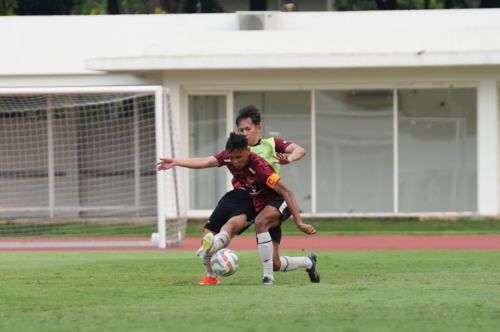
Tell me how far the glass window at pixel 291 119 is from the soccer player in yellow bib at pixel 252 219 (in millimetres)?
10568

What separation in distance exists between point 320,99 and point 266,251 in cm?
1143

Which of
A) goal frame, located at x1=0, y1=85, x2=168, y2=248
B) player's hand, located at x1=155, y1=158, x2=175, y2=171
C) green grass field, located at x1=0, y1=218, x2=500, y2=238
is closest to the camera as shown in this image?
player's hand, located at x1=155, y1=158, x2=175, y2=171

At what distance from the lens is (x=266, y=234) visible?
8.05 meters

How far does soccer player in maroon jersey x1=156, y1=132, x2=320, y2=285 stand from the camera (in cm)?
770

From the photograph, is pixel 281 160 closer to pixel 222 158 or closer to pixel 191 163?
pixel 222 158

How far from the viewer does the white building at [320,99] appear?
18.8 m

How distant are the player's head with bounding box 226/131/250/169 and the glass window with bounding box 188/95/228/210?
37.7ft

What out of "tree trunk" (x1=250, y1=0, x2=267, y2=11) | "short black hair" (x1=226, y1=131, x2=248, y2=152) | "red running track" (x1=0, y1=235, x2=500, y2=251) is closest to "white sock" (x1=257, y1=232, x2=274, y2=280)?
"short black hair" (x1=226, y1=131, x2=248, y2=152)

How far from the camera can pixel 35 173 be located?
2014cm

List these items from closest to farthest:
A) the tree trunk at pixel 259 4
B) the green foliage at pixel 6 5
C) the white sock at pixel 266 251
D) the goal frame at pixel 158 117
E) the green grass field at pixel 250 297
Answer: the green grass field at pixel 250 297 → the white sock at pixel 266 251 → the goal frame at pixel 158 117 → the green foliage at pixel 6 5 → the tree trunk at pixel 259 4

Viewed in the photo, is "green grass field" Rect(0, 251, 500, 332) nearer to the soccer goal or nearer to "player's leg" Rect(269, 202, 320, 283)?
"player's leg" Rect(269, 202, 320, 283)

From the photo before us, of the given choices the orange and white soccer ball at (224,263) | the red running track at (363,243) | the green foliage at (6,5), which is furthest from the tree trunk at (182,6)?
the orange and white soccer ball at (224,263)

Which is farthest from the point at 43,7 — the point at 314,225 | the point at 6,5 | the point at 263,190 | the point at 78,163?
the point at 263,190

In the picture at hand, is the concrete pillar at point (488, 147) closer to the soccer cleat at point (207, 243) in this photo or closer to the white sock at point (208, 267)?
the white sock at point (208, 267)
